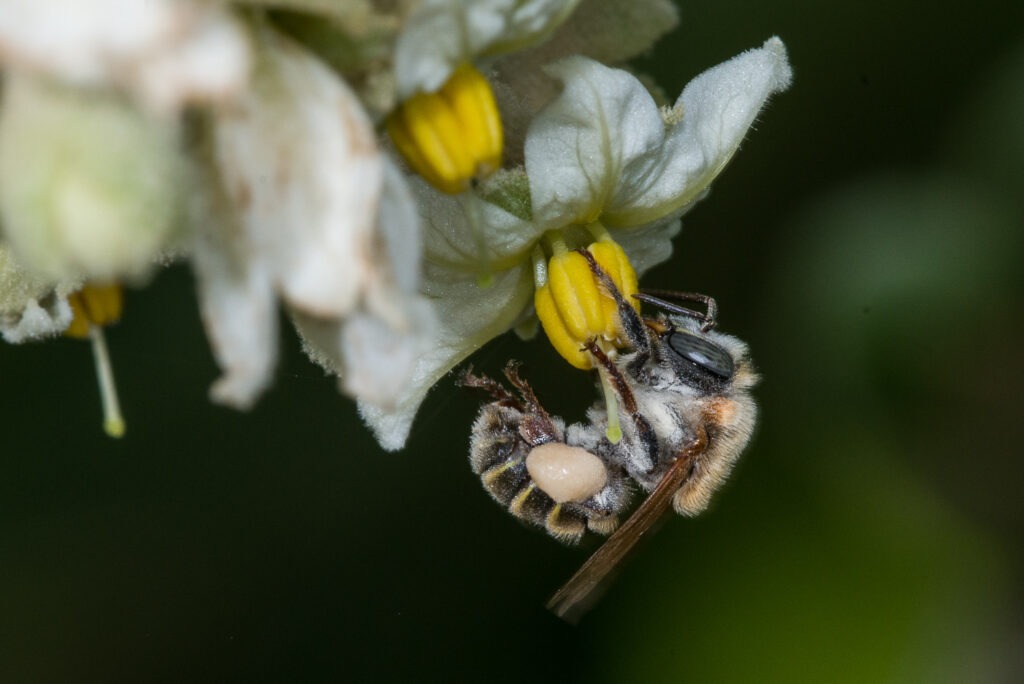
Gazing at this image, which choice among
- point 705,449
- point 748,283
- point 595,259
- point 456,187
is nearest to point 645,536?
point 705,449

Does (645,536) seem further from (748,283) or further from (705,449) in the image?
(748,283)

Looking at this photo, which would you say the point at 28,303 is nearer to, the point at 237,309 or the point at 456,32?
the point at 237,309

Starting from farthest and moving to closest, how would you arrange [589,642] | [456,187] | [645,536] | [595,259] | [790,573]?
1. [589,642]
2. [790,573]
3. [645,536]
4. [595,259]
5. [456,187]

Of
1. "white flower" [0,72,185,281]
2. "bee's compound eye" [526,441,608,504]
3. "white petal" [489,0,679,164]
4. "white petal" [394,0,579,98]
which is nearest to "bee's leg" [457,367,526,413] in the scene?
"bee's compound eye" [526,441,608,504]

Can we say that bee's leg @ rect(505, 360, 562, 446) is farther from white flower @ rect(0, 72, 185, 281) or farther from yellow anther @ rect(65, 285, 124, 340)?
white flower @ rect(0, 72, 185, 281)

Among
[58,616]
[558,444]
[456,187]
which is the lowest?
[58,616]

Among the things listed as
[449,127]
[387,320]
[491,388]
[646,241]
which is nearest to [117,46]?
[387,320]
